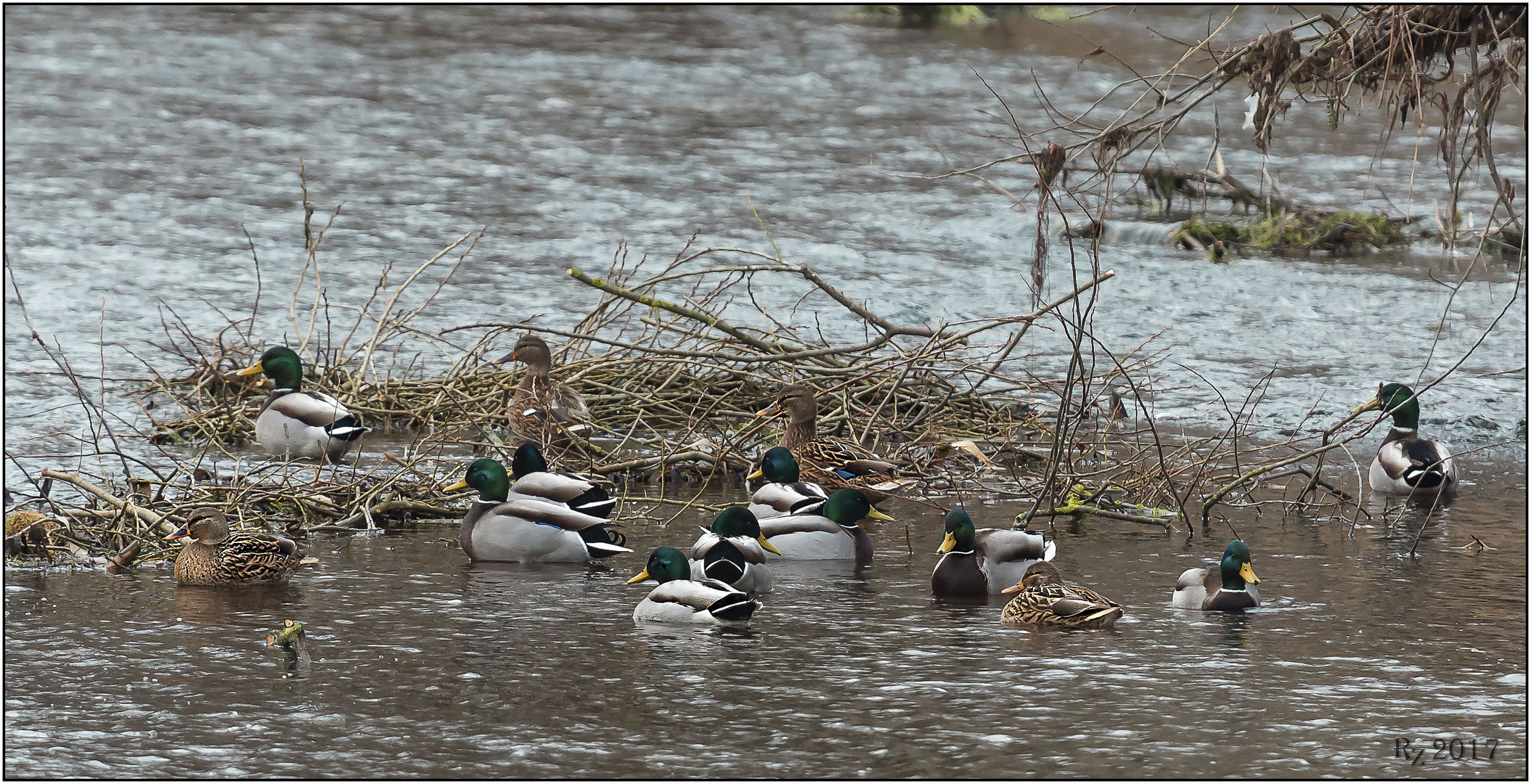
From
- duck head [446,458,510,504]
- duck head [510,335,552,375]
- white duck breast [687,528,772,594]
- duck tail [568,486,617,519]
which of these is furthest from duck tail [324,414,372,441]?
white duck breast [687,528,772,594]

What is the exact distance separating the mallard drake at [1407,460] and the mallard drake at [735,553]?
3587 millimetres

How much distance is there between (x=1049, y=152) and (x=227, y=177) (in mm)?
13517

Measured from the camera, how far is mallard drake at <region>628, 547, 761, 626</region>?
7.14 meters

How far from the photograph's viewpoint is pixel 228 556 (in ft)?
25.0

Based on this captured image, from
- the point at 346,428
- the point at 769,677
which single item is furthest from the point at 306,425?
the point at 769,677

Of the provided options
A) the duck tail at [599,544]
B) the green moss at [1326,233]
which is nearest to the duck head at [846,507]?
the duck tail at [599,544]

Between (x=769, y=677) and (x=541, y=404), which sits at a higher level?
(x=541, y=404)

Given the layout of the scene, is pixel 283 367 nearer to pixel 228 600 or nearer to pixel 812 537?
pixel 228 600

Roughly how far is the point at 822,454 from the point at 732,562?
231cm

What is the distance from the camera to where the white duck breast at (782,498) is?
8656 mm

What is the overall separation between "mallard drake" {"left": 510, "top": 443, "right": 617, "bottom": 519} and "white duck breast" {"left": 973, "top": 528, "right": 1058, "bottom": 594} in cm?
176

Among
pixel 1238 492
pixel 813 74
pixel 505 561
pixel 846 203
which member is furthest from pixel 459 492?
pixel 813 74

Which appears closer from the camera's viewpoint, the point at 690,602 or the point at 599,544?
the point at 690,602

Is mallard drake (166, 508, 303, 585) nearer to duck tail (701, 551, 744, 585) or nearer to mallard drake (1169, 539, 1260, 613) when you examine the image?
duck tail (701, 551, 744, 585)
